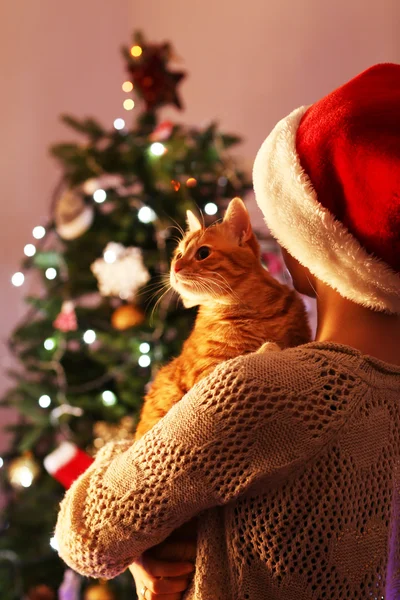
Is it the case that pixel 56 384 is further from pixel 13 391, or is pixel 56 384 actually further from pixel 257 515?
pixel 257 515

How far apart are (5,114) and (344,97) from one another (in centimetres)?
250

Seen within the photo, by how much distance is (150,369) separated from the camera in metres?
1.91

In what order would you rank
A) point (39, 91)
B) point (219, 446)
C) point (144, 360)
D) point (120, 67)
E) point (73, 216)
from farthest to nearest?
point (120, 67)
point (39, 91)
point (73, 216)
point (144, 360)
point (219, 446)

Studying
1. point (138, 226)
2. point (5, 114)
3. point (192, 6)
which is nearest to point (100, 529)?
point (138, 226)

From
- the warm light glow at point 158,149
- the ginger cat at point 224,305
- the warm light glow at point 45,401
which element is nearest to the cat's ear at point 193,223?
the ginger cat at point 224,305

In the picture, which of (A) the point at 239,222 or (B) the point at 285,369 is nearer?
(B) the point at 285,369

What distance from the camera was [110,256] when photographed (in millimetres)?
1815

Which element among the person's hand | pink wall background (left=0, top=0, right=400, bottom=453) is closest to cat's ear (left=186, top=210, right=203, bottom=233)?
the person's hand

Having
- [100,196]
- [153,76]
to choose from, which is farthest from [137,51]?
[100,196]

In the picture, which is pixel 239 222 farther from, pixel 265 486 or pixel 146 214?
pixel 146 214

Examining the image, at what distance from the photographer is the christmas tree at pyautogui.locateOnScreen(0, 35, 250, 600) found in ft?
6.05

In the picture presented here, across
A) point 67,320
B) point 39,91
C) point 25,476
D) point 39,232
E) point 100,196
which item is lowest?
point 25,476

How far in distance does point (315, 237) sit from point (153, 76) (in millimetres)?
1608

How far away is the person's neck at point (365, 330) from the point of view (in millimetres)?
731
